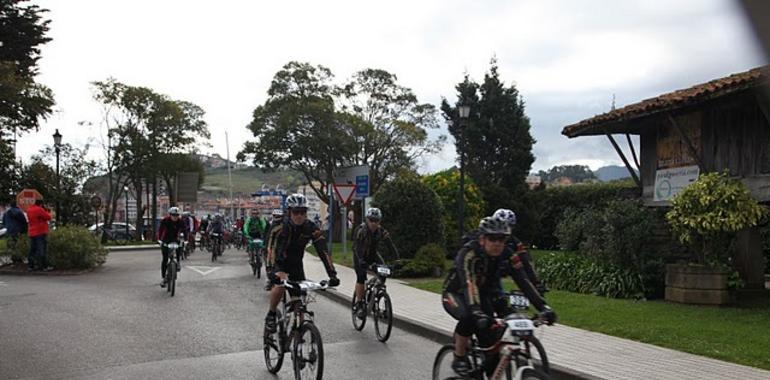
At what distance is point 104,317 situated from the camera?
37.0ft

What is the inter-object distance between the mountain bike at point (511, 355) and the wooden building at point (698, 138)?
292 inches

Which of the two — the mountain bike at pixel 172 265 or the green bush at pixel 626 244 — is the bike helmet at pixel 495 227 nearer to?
the green bush at pixel 626 244

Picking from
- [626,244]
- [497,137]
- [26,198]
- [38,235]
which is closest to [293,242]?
[626,244]

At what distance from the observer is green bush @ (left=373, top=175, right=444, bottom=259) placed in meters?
20.3

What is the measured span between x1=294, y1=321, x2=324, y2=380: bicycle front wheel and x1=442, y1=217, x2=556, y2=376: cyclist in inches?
59.0

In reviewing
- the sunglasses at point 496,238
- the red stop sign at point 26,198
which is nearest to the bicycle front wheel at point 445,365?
the sunglasses at point 496,238

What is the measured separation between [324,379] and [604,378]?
2.84 metres

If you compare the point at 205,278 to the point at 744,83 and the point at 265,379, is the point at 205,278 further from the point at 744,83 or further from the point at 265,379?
the point at 744,83

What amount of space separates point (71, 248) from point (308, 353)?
15081mm

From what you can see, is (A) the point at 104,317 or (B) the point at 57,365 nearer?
(B) the point at 57,365

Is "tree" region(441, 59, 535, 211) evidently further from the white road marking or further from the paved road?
the paved road

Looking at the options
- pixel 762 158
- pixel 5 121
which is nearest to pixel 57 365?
pixel 762 158

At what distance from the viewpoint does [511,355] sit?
4.89 metres

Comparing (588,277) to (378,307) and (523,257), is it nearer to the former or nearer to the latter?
(378,307)
